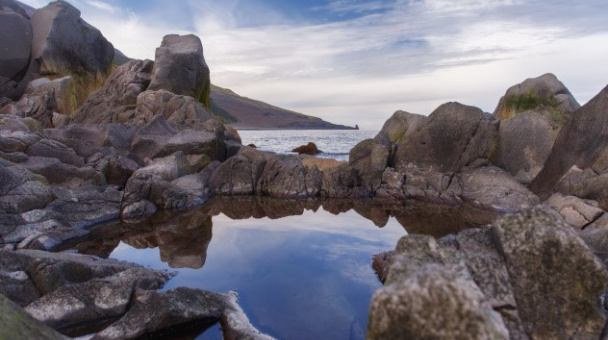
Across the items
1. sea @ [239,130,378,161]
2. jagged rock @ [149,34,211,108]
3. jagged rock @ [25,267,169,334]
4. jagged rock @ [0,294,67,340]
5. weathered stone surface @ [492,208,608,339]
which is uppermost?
jagged rock @ [149,34,211,108]

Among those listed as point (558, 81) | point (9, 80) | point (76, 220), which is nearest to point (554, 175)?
point (558, 81)

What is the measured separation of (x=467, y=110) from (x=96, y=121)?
25.9 m

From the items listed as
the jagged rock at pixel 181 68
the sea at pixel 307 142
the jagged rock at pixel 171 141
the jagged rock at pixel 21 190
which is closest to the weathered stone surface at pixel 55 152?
the jagged rock at pixel 21 190

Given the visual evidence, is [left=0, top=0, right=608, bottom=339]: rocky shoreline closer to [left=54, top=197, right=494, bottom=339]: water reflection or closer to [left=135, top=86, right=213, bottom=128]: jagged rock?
[left=135, top=86, right=213, bottom=128]: jagged rock

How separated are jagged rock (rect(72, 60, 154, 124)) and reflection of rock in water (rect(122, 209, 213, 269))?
1705cm

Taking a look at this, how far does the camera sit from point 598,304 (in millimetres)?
5285

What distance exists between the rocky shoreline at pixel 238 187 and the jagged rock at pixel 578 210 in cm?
7

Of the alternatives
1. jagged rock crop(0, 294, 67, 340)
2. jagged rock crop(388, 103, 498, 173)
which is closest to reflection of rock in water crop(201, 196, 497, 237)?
jagged rock crop(388, 103, 498, 173)

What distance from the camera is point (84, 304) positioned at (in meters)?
8.48

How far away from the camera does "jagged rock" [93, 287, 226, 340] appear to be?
7.54 meters

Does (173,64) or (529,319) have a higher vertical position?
(173,64)

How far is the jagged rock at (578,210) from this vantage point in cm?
1634

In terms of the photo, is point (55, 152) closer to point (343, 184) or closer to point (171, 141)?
point (171, 141)

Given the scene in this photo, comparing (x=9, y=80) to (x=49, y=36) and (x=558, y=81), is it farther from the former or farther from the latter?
(x=558, y=81)
